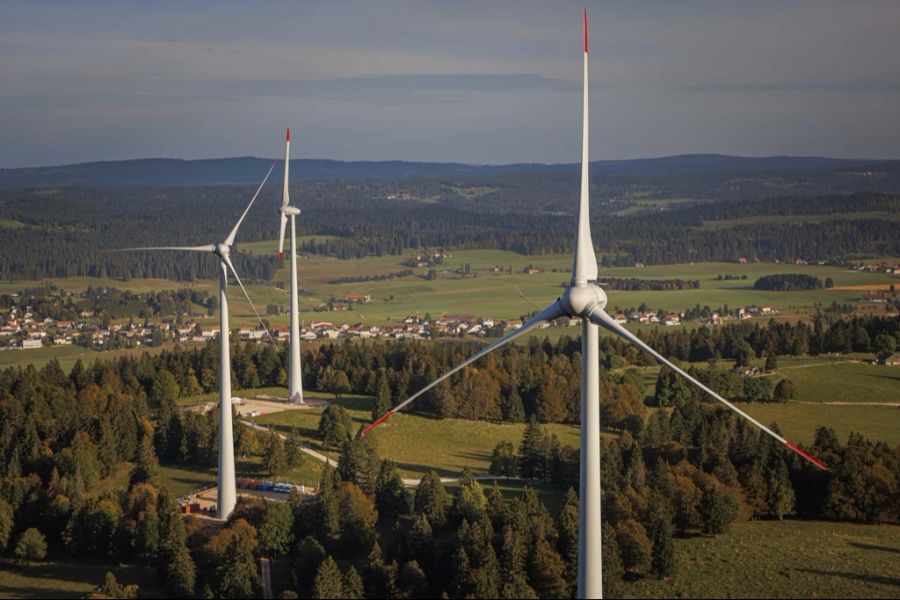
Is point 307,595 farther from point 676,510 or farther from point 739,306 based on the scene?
point 739,306

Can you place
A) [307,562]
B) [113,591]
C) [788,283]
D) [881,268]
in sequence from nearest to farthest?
→ [113,591], [307,562], [788,283], [881,268]

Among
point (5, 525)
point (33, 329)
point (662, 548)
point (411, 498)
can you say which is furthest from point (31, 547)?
point (33, 329)

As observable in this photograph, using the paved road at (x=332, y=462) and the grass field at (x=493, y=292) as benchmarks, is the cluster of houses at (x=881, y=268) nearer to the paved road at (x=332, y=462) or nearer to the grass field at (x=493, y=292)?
the grass field at (x=493, y=292)

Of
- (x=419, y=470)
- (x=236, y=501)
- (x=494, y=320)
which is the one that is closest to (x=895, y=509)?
(x=419, y=470)

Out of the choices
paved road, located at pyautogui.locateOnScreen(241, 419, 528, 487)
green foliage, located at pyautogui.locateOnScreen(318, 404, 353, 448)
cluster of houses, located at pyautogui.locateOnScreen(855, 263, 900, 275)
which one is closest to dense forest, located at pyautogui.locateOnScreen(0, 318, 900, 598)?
green foliage, located at pyautogui.locateOnScreen(318, 404, 353, 448)

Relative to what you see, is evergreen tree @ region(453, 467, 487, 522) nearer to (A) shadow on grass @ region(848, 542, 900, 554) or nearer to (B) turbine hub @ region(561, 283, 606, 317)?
(A) shadow on grass @ region(848, 542, 900, 554)

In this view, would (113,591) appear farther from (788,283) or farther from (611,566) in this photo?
(788,283)

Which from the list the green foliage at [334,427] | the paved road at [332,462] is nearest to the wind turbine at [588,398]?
the paved road at [332,462]
